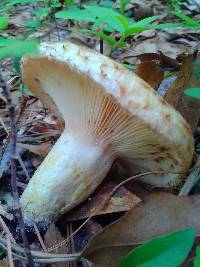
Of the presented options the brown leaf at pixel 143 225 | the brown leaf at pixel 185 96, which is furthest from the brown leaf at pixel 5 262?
the brown leaf at pixel 185 96

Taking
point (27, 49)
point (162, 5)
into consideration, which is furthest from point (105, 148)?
point (162, 5)

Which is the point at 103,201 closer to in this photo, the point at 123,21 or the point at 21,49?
the point at 123,21

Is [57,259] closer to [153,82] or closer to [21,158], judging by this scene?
[21,158]

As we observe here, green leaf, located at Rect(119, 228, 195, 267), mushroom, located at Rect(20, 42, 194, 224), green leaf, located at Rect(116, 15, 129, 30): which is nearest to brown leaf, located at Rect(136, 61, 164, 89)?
green leaf, located at Rect(116, 15, 129, 30)

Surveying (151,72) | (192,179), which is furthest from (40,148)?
(192,179)

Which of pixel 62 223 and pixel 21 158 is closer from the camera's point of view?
pixel 62 223

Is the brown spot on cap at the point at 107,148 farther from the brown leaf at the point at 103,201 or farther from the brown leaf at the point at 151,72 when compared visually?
the brown leaf at the point at 151,72
